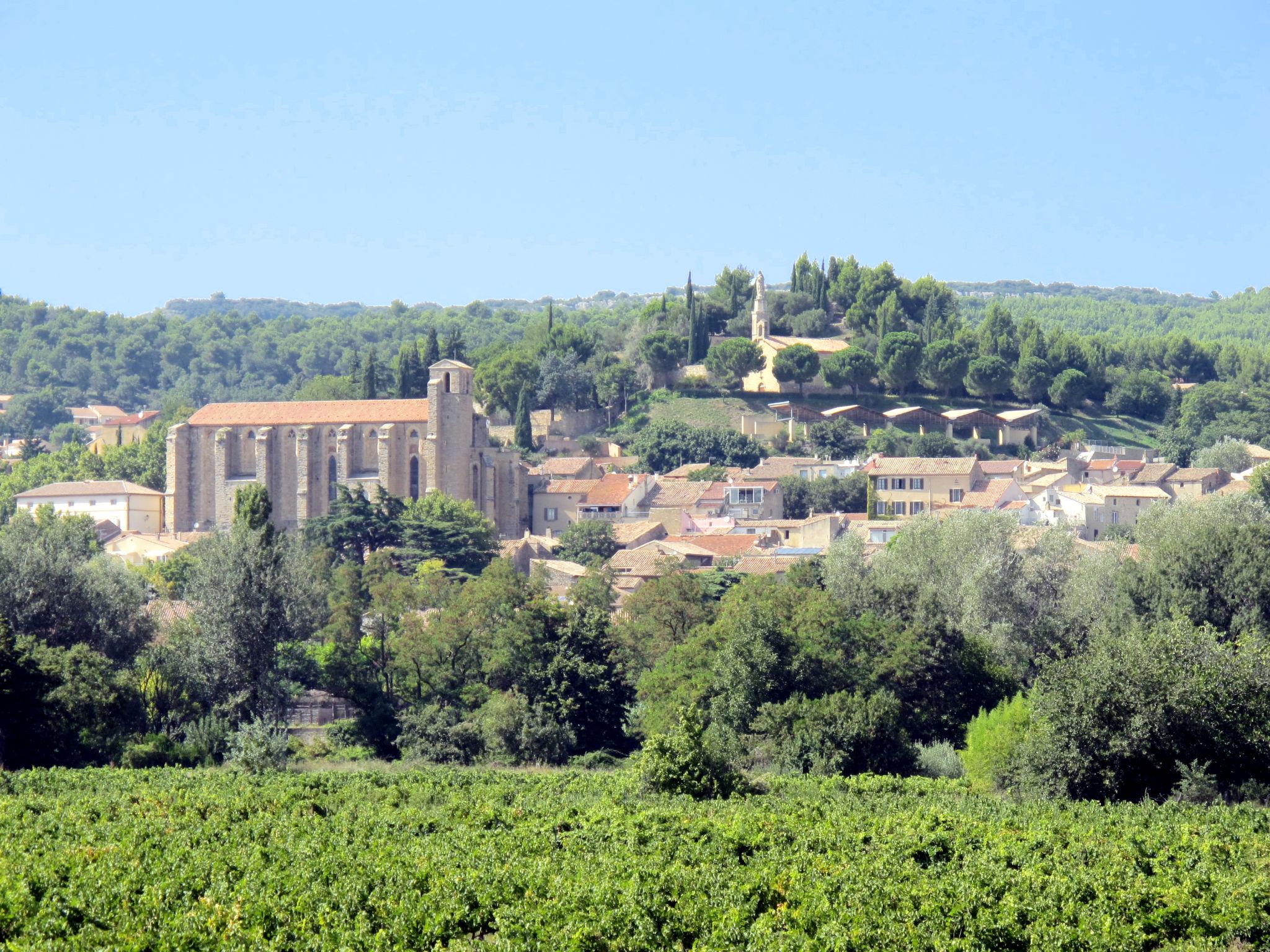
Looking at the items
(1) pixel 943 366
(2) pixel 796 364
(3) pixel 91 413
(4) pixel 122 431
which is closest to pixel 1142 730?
(2) pixel 796 364

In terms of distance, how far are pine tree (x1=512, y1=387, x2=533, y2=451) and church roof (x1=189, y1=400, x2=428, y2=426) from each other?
33.1 feet

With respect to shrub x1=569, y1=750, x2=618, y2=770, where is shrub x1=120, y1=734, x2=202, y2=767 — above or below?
above

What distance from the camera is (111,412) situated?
150m

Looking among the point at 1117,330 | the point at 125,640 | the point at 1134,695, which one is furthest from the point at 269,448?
the point at 1117,330

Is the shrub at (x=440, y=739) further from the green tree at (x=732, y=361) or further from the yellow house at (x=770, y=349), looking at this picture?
the yellow house at (x=770, y=349)

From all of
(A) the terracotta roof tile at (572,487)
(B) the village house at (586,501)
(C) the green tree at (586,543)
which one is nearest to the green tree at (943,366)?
(B) the village house at (586,501)

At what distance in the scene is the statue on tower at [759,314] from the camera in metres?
114

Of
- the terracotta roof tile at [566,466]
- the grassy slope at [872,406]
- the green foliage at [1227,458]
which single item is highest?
the grassy slope at [872,406]

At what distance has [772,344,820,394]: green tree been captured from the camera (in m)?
102

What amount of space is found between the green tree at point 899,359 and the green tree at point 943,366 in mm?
504

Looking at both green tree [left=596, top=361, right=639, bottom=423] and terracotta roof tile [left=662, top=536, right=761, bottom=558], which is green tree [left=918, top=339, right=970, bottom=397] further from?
terracotta roof tile [left=662, top=536, right=761, bottom=558]

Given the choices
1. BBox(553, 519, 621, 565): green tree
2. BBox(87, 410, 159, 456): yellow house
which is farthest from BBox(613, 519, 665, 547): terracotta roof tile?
BBox(87, 410, 159, 456): yellow house

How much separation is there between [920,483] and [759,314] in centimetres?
3424

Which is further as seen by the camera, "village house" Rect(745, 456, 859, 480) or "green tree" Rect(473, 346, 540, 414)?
"green tree" Rect(473, 346, 540, 414)
